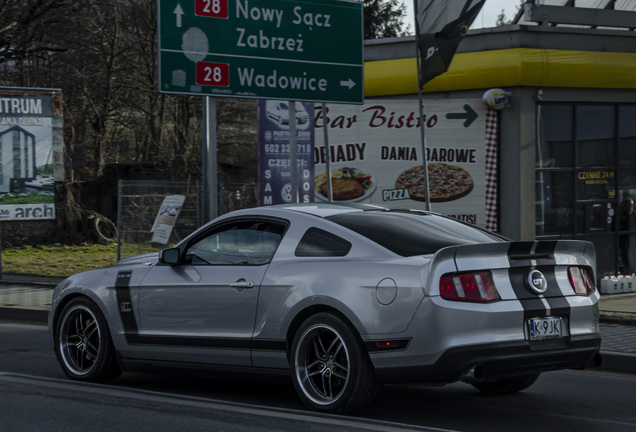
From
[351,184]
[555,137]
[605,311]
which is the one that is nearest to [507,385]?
[605,311]

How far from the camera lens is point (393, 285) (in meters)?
6.10

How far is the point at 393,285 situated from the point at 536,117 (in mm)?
11201

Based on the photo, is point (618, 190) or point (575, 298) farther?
point (618, 190)

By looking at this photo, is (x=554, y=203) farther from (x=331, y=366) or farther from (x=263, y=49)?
(x=331, y=366)

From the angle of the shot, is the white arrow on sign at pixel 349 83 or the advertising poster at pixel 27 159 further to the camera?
the advertising poster at pixel 27 159

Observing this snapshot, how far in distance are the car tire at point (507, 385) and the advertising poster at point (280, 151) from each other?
9.56 metres

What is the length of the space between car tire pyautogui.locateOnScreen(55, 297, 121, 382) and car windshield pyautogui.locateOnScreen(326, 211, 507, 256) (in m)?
2.31

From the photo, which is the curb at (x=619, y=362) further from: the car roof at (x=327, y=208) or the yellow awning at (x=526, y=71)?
the yellow awning at (x=526, y=71)

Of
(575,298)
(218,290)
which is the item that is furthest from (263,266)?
(575,298)

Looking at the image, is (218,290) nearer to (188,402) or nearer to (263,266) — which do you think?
(263,266)

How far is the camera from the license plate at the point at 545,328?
6145 millimetres

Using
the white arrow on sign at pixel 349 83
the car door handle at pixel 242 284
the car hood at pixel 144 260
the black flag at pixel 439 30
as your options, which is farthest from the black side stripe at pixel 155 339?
the black flag at pixel 439 30

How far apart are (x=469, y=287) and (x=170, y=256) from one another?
2.56 metres

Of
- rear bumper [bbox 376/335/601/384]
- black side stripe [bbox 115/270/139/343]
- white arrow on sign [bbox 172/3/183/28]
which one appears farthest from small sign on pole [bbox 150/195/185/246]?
rear bumper [bbox 376/335/601/384]
